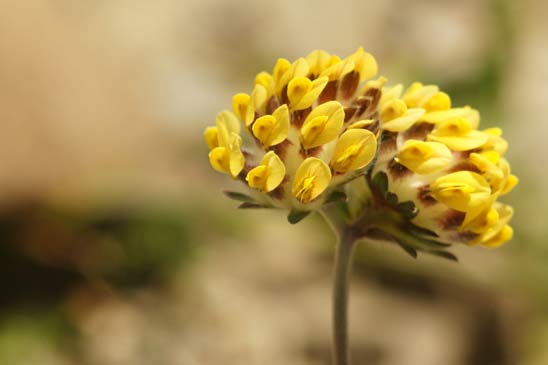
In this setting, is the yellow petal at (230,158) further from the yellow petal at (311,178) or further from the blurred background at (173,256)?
the blurred background at (173,256)

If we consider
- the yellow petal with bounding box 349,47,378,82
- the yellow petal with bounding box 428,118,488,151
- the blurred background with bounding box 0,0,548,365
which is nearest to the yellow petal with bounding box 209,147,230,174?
the yellow petal with bounding box 349,47,378,82

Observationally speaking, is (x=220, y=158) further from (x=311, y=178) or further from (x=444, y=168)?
(x=444, y=168)

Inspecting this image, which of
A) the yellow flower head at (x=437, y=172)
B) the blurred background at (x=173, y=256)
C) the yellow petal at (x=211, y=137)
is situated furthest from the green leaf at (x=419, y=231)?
the blurred background at (x=173, y=256)

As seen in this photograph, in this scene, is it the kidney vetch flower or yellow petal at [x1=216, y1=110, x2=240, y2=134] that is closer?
the kidney vetch flower

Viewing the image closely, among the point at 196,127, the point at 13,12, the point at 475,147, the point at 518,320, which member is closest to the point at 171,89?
the point at 196,127

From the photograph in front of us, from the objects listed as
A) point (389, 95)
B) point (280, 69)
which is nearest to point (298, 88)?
point (280, 69)

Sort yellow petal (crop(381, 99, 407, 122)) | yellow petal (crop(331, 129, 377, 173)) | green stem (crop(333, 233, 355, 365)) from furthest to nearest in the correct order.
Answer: green stem (crop(333, 233, 355, 365))
yellow petal (crop(381, 99, 407, 122))
yellow petal (crop(331, 129, 377, 173))

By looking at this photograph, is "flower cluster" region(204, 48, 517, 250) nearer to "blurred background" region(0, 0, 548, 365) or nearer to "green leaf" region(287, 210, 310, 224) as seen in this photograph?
"green leaf" region(287, 210, 310, 224)
